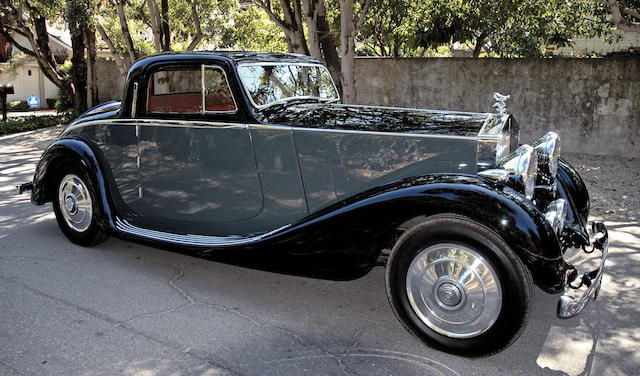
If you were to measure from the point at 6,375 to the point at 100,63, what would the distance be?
1484 cm

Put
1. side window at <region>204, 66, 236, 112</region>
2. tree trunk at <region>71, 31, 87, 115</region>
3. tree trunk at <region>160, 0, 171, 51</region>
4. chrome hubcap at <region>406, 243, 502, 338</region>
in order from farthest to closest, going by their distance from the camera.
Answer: tree trunk at <region>71, 31, 87, 115</region>, tree trunk at <region>160, 0, 171, 51</region>, side window at <region>204, 66, 236, 112</region>, chrome hubcap at <region>406, 243, 502, 338</region>

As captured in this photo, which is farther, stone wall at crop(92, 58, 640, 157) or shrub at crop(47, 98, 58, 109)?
shrub at crop(47, 98, 58, 109)

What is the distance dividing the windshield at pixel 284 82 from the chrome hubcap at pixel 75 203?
1.88m

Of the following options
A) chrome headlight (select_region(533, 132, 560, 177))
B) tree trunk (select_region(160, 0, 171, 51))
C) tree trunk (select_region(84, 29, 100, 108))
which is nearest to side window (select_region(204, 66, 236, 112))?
chrome headlight (select_region(533, 132, 560, 177))

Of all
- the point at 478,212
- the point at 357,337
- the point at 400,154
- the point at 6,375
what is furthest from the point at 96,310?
the point at 478,212

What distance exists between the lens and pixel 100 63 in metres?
16.3

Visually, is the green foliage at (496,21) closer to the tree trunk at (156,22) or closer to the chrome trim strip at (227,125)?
the tree trunk at (156,22)

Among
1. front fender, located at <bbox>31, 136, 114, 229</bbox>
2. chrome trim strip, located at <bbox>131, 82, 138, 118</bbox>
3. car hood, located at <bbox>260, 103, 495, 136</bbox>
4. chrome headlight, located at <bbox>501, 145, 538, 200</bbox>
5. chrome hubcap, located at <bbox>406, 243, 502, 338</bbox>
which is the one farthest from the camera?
front fender, located at <bbox>31, 136, 114, 229</bbox>

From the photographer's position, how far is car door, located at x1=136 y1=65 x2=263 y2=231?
411 centimetres

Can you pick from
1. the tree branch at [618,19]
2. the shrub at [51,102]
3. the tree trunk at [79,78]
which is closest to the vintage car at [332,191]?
the tree branch at [618,19]

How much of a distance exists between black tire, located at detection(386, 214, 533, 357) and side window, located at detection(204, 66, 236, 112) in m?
1.82

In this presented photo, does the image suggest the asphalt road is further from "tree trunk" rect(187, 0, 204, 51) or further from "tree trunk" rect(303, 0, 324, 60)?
"tree trunk" rect(187, 0, 204, 51)

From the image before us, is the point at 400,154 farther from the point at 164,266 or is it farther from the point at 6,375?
the point at 6,375

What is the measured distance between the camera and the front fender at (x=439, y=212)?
299 cm
